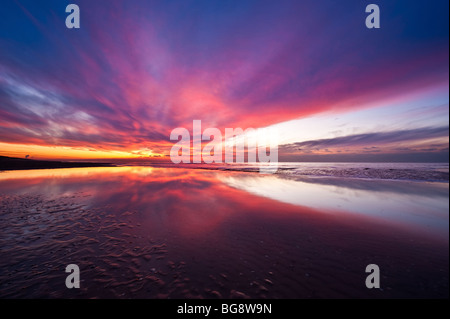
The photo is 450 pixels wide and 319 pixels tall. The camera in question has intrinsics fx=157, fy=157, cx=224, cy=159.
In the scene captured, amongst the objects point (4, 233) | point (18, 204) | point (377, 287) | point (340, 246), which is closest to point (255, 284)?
point (377, 287)

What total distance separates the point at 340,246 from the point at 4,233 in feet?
43.1

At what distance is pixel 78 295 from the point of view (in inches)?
145

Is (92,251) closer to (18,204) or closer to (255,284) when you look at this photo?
(255,284)

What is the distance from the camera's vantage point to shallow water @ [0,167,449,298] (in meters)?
3.96

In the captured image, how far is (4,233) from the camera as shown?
6.32 m

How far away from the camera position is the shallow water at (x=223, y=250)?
396 cm

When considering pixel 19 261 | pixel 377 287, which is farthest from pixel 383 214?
pixel 19 261

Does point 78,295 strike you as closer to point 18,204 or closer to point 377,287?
point 377,287

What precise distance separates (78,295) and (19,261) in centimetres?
288

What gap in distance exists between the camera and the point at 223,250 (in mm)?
5516
